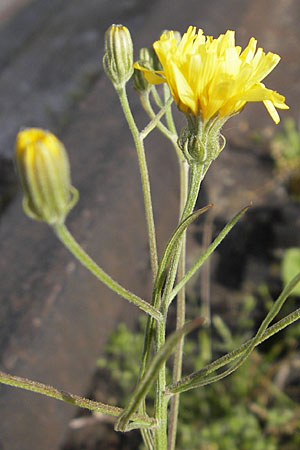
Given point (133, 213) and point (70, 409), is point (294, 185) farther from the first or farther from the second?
point (70, 409)

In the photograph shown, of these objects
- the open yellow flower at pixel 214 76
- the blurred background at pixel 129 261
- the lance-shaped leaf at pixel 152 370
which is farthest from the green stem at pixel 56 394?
the blurred background at pixel 129 261

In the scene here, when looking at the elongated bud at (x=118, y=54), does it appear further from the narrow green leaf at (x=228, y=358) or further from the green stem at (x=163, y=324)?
the narrow green leaf at (x=228, y=358)

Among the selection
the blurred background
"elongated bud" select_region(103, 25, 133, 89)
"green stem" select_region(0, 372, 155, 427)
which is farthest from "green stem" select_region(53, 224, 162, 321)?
the blurred background

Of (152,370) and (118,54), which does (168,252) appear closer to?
(152,370)

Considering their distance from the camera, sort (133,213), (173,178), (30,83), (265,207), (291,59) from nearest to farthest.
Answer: (133,213)
(173,178)
(265,207)
(30,83)
(291,59)

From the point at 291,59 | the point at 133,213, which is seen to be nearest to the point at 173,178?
the point at 133,213

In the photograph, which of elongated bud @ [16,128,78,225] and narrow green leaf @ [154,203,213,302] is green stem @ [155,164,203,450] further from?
elongated bud @ [16,128,78,225]
